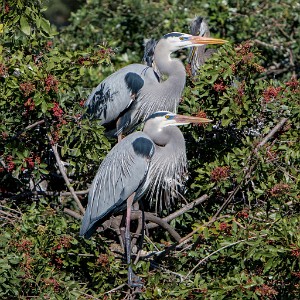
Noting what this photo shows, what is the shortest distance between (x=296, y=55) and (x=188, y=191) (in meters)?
2.54

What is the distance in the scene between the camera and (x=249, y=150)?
17.3 feet

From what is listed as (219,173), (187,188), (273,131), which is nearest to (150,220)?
(187,188)

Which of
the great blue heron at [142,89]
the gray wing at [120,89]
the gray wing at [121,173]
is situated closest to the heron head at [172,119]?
the gray wing at [121,173]

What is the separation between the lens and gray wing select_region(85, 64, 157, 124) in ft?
21.7

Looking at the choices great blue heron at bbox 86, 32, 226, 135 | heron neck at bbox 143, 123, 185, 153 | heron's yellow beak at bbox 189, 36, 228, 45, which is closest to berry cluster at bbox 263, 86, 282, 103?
heron neck at bbox 143, 123, 185, 153

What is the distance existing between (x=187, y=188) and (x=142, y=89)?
116 centimetres

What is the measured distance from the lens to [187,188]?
19.6 ft

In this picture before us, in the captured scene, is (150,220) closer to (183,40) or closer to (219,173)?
(219,173)

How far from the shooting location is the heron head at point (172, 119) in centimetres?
553

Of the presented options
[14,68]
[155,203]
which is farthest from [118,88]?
[14,68]

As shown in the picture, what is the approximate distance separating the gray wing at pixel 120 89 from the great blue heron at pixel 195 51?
13 cm

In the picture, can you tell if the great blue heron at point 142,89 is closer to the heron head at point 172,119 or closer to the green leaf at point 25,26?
the heron head at point 172,119

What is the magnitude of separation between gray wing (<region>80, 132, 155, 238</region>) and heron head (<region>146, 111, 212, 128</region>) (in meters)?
0.14

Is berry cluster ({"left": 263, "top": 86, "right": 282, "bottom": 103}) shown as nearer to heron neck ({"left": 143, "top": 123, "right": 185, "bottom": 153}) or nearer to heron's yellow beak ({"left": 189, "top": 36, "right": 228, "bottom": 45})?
heron neck ({"left": 143, "top": 123, "right": 185, "bottom": 153})
